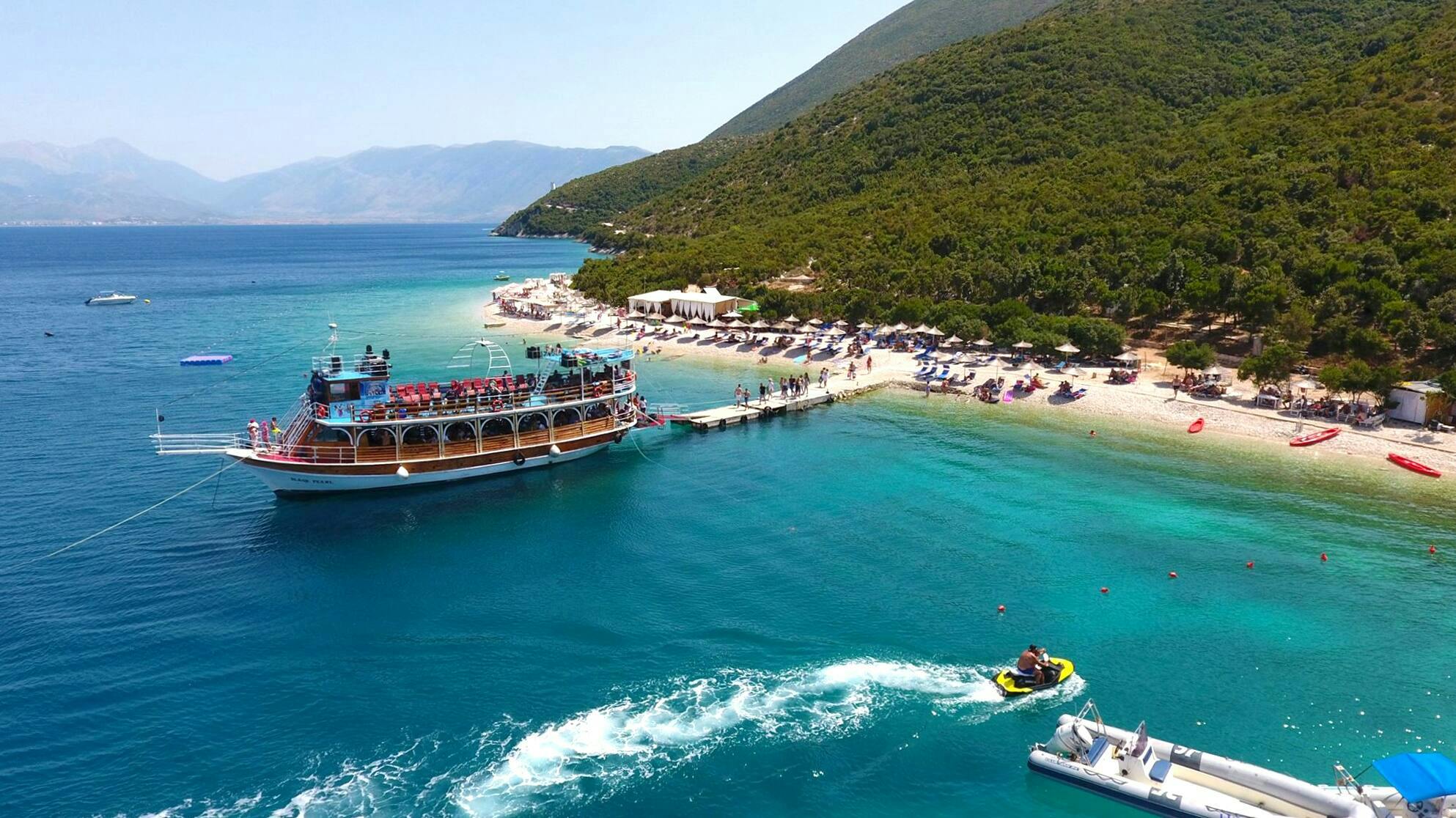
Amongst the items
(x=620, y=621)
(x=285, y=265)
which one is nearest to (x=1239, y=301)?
(x=620, y=621)

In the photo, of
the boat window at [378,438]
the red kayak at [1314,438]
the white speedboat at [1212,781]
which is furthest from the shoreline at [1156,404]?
the white speedboat at [1212,781]

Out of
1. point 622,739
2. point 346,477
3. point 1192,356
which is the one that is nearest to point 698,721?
point 622,739

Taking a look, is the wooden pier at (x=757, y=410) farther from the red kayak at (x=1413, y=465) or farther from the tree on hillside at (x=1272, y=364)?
the red kayak at (x=1413, y=465)

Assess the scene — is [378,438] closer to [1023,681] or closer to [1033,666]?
[1023,681]

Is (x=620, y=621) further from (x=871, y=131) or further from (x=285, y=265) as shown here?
(x=285, y=265)

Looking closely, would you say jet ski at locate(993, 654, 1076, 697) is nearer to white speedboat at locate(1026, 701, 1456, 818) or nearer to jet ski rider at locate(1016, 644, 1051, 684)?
jet ski rider at locate(1016, 644, 1051, 684)

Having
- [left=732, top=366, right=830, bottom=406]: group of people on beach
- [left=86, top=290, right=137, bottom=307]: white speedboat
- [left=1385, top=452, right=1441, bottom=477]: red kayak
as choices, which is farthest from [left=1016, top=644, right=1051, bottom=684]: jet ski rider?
[left=86, top=290, right=137, bottom=307]: white speedboat
